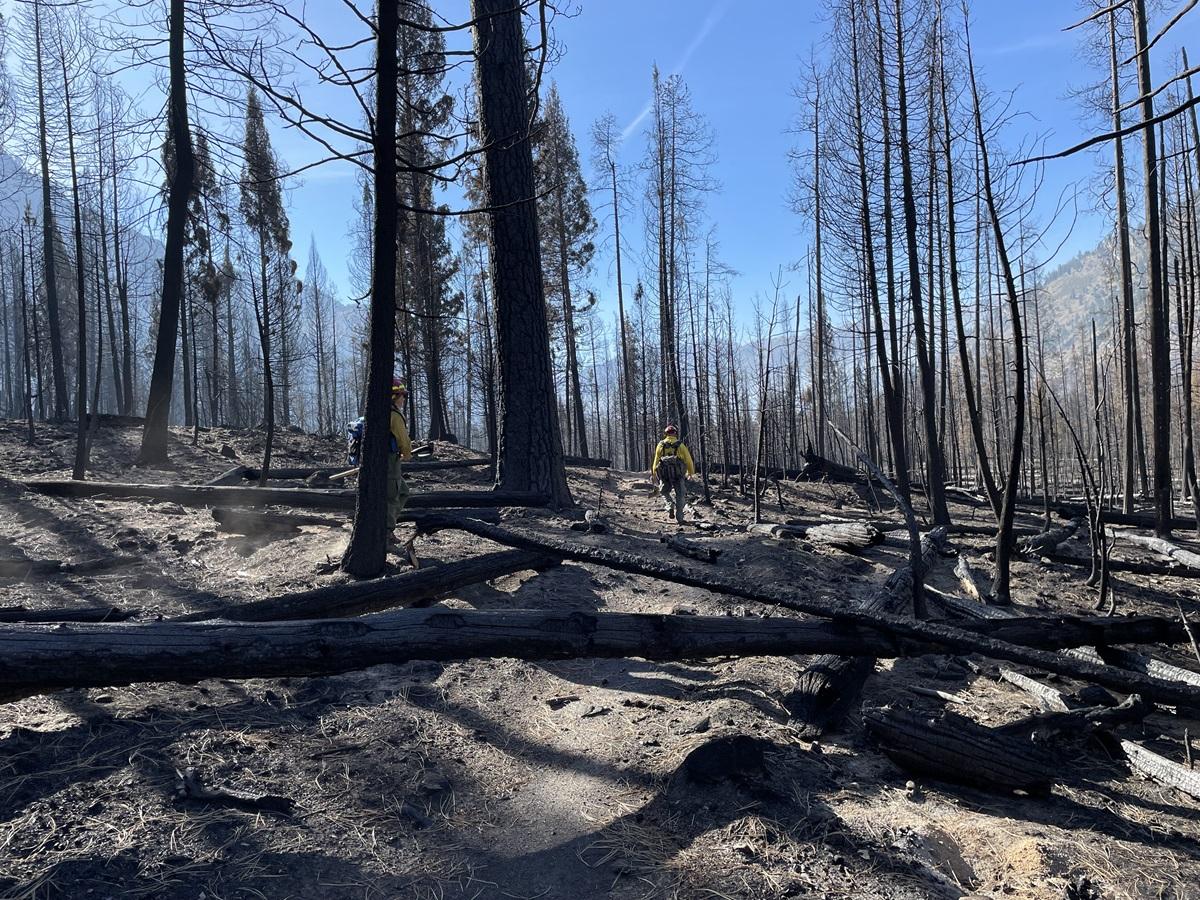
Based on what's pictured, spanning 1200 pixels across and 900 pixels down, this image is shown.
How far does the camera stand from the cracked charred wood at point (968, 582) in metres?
7.17

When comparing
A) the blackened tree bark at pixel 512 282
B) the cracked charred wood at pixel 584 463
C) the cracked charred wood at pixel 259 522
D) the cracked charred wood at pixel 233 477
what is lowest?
the cracked charred wood at pixel 259 522

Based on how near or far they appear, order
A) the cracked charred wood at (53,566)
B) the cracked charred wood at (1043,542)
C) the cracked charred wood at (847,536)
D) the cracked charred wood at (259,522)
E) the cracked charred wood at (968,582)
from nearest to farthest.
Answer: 1. the cracked charred wood at (53,566)
2. the cracked charred wood at (968,582)
3. the cracked charred wood at (259,522)
4. the cracked charred wood at (847,536)
5. the cracked charred wood at (1043,542)

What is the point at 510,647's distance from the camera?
341 centimetres

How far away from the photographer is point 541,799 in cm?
329

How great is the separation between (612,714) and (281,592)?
119 inches

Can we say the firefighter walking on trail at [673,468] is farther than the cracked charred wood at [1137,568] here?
Yes

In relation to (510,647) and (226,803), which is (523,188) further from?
(226,803)

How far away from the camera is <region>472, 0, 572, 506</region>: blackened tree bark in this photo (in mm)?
8805

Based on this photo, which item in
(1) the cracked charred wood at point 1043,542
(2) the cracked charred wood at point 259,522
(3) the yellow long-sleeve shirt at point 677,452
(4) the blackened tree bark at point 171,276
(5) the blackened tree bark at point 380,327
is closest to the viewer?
(5) the blackened tree bark at point 380,327

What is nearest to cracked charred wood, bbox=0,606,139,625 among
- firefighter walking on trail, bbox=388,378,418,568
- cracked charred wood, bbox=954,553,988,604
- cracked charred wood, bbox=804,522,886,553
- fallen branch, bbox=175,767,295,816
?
fallen branch, bbox=175,767,295,816

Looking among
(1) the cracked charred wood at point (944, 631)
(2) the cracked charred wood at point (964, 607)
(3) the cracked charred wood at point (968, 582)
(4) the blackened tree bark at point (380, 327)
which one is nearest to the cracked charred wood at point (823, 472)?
(3) the cracked charred wood at point (968, 582)

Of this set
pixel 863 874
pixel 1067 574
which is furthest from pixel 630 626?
pixel 1067 574

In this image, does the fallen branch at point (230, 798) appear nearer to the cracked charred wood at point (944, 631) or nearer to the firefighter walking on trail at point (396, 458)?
the cracked charred wood at point (944, 631)

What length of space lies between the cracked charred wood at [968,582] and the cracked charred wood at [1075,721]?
9.03ft
